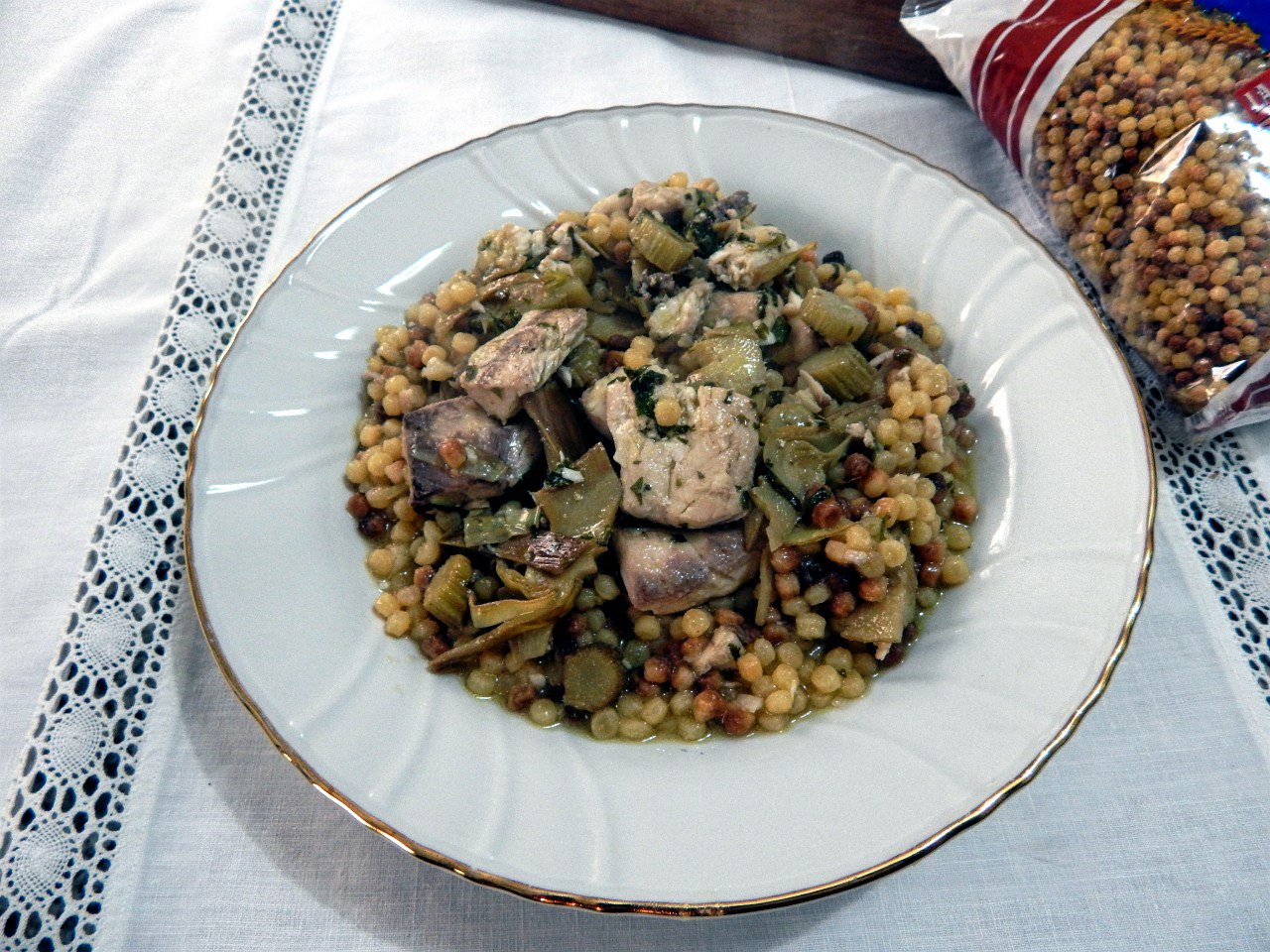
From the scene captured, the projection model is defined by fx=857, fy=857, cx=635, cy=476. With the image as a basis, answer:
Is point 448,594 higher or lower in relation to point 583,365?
lower

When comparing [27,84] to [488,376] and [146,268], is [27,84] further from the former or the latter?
[488,376]

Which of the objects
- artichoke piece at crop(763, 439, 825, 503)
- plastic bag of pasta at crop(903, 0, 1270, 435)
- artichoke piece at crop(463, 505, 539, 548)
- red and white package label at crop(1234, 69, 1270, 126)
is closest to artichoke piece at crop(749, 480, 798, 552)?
artichoke piece at crop(763, 439, 825, 503)

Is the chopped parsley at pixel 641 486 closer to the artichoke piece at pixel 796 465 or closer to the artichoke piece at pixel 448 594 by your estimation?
the artichoke piece at pixel 796 465

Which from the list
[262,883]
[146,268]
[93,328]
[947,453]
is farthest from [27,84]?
[947,453]

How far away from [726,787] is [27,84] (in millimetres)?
5143

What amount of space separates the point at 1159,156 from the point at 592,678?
307 cm

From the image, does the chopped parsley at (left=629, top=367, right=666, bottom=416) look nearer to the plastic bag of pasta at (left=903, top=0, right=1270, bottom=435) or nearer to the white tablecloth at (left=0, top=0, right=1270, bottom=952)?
the white tablecloth at (left=0, top=0, right=1270, bottom=952)

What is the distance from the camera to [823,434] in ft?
10.5

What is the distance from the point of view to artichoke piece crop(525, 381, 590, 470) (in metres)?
3.24

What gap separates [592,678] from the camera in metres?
2.93

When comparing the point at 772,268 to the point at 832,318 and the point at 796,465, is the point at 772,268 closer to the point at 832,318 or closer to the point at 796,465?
the point at 832,318

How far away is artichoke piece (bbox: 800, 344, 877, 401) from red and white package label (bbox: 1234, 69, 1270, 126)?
1.76 m

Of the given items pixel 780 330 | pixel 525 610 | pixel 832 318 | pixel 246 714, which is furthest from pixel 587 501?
pixel 246 714

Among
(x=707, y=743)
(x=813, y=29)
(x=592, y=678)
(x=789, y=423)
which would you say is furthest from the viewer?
(x=813, y=29)
